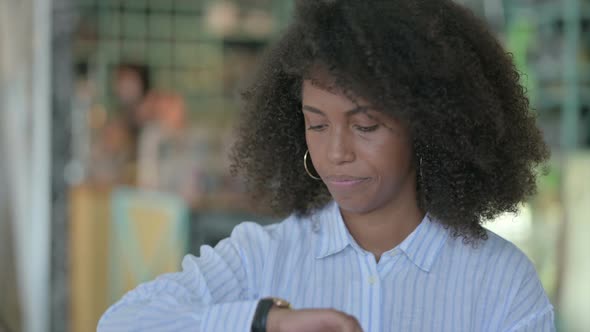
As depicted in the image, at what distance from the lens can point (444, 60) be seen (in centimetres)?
137

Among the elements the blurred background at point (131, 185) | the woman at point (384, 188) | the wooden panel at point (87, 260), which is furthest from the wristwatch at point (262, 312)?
the wooden panel at point (87, 260)

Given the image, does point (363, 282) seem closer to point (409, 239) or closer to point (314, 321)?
point (409, 239)

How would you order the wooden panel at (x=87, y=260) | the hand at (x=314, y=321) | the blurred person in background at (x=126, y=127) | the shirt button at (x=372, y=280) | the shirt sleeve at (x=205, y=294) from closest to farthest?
1. the hand at (x=314, y=321)
2. the shirt sleeve at (x=205, y=294)
3. the shirt button at (x=372, y=280)
4. the wooden panel at (x=87, y=260)
5. the blurred person in background at (x=126, y=127)

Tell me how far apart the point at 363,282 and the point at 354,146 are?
10.0 inches

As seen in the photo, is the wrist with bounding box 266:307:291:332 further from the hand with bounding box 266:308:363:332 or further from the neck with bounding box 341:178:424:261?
the neck with bounding box 341:178:424:261

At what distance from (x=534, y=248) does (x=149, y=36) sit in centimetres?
482

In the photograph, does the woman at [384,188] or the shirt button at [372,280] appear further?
the shirt button at [372,280]

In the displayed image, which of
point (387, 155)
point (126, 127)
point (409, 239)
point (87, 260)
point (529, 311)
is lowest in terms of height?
point (87, 260)

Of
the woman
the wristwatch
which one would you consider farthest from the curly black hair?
the wristwatch

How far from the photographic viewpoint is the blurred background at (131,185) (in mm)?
3289

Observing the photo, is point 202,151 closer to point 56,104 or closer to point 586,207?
point 56,104

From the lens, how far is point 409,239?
1.53m

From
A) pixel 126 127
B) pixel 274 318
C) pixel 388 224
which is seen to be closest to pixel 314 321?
pixel 274 318

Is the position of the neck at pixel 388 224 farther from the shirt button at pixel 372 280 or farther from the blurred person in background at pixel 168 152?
the blurred person in background at pixel 168 152
